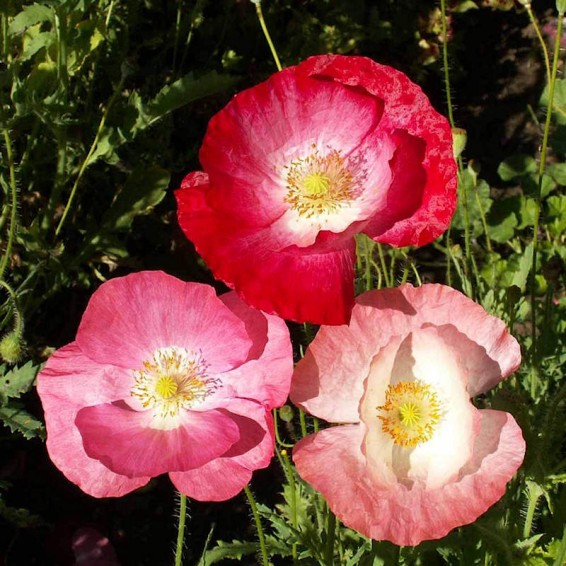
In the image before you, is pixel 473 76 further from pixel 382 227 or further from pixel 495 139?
pixel 382 227

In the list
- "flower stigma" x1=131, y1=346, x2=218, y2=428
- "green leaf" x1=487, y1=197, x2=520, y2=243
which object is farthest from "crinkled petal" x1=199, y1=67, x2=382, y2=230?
"green leaf" x1=487, y1=197, x2=520, y2=243

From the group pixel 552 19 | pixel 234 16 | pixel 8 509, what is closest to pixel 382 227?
pixel 8 509

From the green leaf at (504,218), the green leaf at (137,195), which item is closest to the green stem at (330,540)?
the green leaf at (137,195)

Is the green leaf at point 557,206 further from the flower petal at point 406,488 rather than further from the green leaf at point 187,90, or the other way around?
the flower petal at point 406,488

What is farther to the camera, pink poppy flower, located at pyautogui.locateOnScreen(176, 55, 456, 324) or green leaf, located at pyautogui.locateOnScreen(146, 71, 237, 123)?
green leaf, located at pyautogui.locateOnScreen(146, 71, 237, 123)

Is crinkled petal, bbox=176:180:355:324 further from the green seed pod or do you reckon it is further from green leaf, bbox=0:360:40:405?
green leaf, bbox=0:360:40:405

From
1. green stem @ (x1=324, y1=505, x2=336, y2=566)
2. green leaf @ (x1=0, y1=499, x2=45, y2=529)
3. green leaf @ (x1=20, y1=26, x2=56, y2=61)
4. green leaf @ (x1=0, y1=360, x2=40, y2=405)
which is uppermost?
green leaf @ (x1=20, y1=26, x2=56, y2=61)

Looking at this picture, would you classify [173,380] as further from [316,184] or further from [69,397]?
[316,184]
